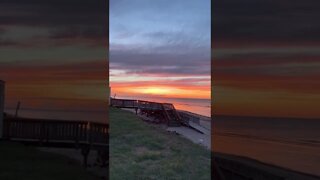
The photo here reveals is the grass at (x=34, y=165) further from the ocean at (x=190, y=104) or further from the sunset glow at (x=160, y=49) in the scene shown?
the ocean at (x=190, y=104)

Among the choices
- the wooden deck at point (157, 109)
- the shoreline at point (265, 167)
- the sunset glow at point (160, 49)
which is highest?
the sunset glow at point (160, 49)

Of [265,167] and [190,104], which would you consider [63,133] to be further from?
[265,167]

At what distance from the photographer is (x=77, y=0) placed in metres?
5.74

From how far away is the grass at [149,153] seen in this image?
6.16 metres

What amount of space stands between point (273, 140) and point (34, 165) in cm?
268

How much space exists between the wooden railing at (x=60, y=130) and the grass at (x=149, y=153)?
243mm

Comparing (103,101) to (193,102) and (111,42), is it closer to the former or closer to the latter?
(111,42)

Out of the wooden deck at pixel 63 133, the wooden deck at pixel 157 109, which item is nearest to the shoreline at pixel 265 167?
the wooden deck at pixel 157 109

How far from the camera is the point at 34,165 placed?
18.2 ft

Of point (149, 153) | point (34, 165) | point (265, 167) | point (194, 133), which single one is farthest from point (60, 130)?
point (265, 167)

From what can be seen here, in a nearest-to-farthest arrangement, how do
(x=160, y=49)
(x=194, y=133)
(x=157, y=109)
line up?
(x=160, y=49) < (x=157, y=109) < (x=194, y=133)

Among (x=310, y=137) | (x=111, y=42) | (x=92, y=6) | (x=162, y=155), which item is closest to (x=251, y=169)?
(x=310, y=137)

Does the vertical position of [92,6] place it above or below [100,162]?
above

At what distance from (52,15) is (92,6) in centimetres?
46
